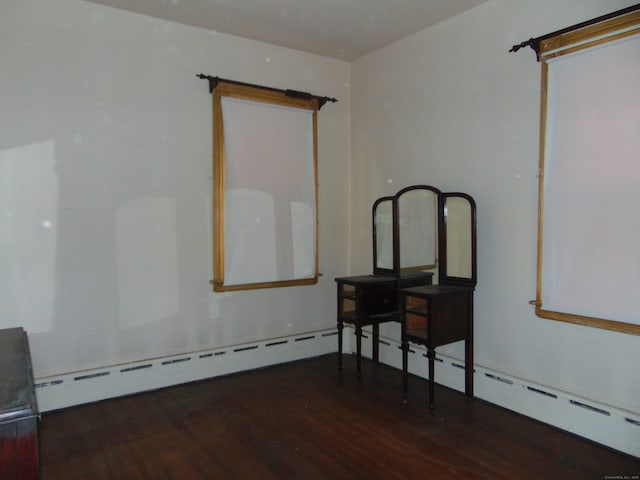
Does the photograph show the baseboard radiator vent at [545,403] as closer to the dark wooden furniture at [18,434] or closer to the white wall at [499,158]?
the white wall at [499,158]

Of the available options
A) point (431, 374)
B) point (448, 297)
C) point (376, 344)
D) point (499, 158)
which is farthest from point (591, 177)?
point (376, 344)

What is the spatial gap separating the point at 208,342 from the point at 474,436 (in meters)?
2.16

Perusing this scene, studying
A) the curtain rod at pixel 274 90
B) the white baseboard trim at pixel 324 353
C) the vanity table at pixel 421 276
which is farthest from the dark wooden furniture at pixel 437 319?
the curtain rod at pixel 274 90

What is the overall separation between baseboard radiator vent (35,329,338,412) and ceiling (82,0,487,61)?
8.63 ft

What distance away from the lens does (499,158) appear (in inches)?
127

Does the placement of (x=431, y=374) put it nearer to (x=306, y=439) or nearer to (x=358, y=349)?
(x=358, y=349)

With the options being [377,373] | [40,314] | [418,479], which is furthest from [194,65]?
[418,479]

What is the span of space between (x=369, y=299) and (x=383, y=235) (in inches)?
23.9

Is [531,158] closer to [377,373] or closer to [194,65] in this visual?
[377,373]

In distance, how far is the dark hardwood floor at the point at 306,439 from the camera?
2.44 m

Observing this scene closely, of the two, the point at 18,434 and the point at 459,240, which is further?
the point at 459,240

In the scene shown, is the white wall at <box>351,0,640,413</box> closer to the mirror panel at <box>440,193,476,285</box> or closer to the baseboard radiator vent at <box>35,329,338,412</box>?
the mirror panel at <box>440,193,476,285</box>

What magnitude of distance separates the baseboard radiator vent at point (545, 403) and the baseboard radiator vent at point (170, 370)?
3.45 ft

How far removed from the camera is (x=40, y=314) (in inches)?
125
